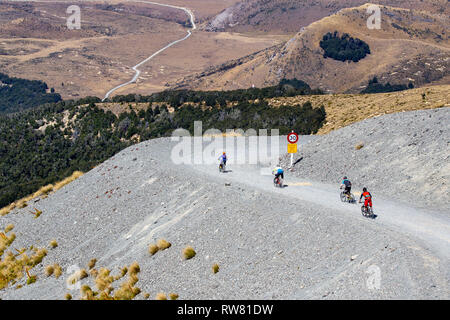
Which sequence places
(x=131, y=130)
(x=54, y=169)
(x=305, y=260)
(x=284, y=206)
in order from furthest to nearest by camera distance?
(x=131, y=130) → (x=54, y=169) → (x=284, y=206) → (x=305, y=260)

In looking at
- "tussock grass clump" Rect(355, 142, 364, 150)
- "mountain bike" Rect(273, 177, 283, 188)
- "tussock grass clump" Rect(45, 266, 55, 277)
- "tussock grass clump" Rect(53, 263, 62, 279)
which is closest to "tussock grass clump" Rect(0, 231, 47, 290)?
"tussock grass clump" Rect(45, 266, 55, 277)

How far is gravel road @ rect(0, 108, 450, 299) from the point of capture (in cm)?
1332

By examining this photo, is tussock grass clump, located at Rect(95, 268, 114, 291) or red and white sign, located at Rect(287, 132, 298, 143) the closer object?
tussock grass clump, located at Rect(95, 268, 114, 291)

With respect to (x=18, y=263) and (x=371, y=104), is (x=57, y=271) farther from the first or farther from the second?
(x=371, y=104)

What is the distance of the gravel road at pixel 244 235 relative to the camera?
13.3 metres

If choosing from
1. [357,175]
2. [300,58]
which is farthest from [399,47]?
[357,175]

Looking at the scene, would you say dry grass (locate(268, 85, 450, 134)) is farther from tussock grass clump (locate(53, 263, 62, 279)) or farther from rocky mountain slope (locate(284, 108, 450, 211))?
tussock grass clump (locate(53, 263, 62, 279))

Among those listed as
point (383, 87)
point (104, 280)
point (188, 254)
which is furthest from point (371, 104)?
point (383, 87)

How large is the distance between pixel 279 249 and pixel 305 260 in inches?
54.2

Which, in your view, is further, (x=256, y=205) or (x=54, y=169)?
(x=54, y=169)

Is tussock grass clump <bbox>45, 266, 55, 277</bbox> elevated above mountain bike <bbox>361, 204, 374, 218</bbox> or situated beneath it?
situated beneath

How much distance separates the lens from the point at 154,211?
24266 mm
